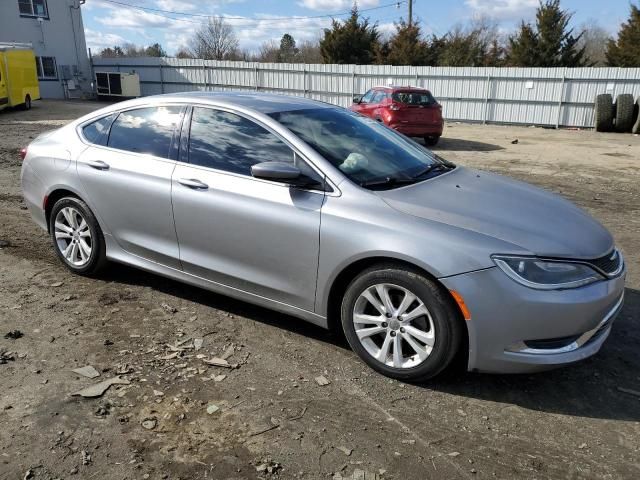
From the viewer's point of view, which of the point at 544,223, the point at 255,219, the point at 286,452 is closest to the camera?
the point at 286,452

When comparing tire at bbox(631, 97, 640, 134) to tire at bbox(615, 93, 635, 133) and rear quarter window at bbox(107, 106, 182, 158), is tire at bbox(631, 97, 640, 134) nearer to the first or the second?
tire at bbox(615, 93, 635, 133)

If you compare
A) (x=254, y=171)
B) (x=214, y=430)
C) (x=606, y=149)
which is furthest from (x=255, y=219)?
(x=606, y=149)

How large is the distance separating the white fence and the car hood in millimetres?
20031

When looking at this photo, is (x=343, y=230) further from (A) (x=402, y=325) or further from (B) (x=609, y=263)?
(B) (x=609, y=263)

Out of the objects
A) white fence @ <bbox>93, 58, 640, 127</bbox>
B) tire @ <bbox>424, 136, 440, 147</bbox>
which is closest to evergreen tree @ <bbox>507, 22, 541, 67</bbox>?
white fence @ <bbox>93, 58, 640, 127</bbox>

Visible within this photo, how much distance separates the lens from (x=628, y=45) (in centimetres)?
2936

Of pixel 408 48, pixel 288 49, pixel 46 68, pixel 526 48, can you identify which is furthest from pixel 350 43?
pixel 288 49

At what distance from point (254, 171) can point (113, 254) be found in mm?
1763

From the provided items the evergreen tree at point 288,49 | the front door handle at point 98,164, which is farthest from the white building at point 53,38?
the front door handle at point 98,164

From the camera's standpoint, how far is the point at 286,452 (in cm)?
264

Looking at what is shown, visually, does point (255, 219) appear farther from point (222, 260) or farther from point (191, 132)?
point (191, 132)

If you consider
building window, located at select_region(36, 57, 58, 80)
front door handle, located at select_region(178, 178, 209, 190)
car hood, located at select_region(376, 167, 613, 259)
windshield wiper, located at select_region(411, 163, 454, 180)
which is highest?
building window, located at select_region(36, 57, 58, 80)

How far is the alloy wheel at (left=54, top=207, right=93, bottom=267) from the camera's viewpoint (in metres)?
4.60

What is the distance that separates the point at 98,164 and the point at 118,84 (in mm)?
29336
